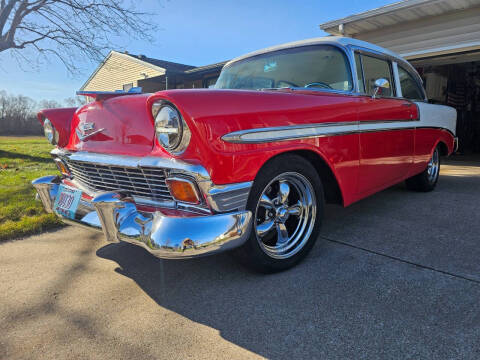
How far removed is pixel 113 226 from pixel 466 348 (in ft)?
5.51

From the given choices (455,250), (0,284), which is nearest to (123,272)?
(0,284)

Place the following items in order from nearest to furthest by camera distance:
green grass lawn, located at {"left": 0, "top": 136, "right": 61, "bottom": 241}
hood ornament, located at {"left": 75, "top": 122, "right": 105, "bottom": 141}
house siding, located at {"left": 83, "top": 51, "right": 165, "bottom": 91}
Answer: hood ornament, located at {"left": 75, "top": 122, "right": 105, "bottom": 141}, green grass lawn, located at {"left": 0, "top": 136, "right": 61, "bottom": 241}, house siding, located at {"left": 83, "top": 51, "right": 165, "bottom": 91}

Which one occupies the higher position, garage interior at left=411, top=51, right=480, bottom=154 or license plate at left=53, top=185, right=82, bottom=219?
garage interior at left=411, top=51, right=480, bottom=154

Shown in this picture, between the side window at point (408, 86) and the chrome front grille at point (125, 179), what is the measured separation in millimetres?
2708

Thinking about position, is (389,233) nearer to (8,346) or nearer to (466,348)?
(466,348)

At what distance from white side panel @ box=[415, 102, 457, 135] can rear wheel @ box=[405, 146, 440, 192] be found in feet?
1.23

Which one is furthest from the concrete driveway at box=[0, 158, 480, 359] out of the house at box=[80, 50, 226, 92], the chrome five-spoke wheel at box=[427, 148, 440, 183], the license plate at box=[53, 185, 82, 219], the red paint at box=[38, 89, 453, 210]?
the house at box=[80, 50, 226, 92]

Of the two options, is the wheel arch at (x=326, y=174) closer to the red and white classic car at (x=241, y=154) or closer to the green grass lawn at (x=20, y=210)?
the red and white classic car at (x=241, y=154)

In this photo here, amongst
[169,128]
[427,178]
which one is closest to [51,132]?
[169,128]

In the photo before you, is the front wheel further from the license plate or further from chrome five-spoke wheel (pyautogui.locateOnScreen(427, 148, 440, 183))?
chrome five-spoke wheel (pyautogui.locateOnScreen(427, 148, 440, 183))

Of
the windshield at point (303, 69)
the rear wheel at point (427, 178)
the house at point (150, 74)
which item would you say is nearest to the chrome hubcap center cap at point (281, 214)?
the windshield at point (303, 69)

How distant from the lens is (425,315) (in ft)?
5.18

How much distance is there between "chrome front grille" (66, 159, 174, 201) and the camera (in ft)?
5.72

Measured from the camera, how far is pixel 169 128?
5.34ft
